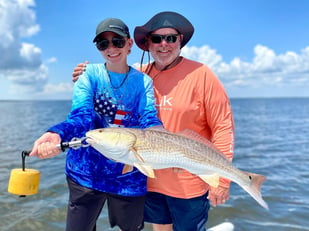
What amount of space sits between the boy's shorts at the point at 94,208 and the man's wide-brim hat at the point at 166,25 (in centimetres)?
215

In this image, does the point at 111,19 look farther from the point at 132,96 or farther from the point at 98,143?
the point at 98,143

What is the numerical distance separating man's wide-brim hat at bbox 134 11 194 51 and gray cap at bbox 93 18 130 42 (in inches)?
18.2

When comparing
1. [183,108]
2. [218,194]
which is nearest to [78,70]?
[183,108]

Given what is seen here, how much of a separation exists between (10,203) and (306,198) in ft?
27.4

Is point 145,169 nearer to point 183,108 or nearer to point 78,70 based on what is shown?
point 183,108

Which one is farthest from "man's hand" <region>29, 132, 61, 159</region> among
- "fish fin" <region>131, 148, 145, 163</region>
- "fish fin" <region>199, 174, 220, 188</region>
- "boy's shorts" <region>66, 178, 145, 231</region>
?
"fish fin" <region>199, 174, 220, 188</region>

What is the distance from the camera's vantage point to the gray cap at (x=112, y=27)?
3428mm

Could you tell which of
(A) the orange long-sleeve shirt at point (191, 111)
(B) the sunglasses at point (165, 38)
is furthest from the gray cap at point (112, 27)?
(A) the orange long-sleeve shirt at point (191, 111)

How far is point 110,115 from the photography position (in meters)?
3.52

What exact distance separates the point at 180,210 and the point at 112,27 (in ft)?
8.24

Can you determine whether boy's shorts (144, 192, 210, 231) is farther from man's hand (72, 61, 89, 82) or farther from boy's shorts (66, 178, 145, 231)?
man's hand (72, 61, 89, 82)

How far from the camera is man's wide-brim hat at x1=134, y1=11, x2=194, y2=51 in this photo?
12.7ft

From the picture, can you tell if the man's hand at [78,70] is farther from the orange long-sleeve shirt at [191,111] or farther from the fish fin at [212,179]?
the fish fin at [212,179]

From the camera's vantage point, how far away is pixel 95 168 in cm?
343
